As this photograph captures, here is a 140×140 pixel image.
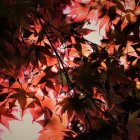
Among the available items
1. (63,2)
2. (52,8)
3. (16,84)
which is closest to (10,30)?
(16,84)

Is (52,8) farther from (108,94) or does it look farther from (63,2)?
(108,94)

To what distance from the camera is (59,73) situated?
1.15m

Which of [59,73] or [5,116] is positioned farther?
[59,73]

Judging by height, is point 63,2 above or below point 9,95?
above

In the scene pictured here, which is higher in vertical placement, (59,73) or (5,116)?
(59,73)

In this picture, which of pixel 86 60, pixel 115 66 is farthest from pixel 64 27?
pixel 115 66

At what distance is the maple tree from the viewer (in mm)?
1041

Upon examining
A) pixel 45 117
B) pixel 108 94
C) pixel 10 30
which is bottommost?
pixel 45 117

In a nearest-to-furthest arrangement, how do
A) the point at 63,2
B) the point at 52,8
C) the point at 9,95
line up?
the point at 9,95 < the point at 52,8 < the point at 63,2

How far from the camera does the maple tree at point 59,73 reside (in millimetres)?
1041

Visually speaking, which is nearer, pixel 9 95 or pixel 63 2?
pixel 9 95

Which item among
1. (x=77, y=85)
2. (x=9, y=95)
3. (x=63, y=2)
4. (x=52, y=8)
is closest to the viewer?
(x=9, y=95)

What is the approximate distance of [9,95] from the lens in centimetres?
105

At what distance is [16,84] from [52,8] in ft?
1.50
